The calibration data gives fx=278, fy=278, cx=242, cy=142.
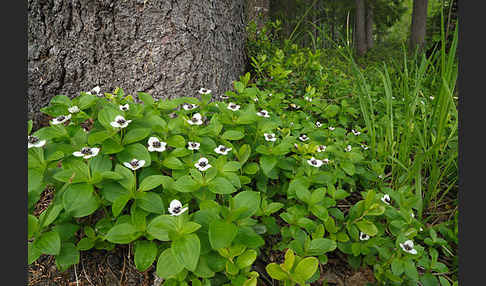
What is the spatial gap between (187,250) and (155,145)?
0.57 m

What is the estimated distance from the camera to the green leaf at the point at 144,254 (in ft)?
3.62

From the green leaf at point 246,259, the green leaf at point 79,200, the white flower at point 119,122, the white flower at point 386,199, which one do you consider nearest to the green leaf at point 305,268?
the green leaf at point 246,259

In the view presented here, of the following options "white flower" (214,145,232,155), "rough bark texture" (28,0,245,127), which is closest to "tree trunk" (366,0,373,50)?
"rough bark texture" (28,0,245,127)

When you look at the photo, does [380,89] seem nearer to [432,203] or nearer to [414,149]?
[414,149]

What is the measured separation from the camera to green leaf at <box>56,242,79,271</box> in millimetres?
1158

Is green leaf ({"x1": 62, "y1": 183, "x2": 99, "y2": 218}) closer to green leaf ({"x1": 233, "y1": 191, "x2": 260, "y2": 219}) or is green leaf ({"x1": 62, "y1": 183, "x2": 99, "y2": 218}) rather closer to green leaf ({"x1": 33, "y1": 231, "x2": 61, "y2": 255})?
green leaf ({"x1": 33, "y1": 231, "x2": 61, "y2": 255})

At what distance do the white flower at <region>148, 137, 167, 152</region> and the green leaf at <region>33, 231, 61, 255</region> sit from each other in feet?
1.68

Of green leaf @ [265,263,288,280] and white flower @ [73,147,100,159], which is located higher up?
white flower @ [73,147,100,159]

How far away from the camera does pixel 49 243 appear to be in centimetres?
109

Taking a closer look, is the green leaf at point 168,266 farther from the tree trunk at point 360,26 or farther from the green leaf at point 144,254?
the tree trunk at point 360,26

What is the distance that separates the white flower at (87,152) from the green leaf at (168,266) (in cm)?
56

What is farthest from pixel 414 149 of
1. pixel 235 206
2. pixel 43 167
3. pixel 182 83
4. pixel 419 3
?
pixel 419 3

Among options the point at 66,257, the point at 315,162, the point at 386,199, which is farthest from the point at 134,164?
the point at 386,199

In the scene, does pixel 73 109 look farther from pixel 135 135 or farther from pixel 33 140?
pixel 135 135
